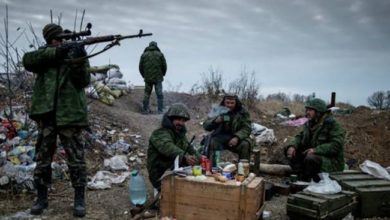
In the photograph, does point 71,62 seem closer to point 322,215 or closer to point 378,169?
point 322,215

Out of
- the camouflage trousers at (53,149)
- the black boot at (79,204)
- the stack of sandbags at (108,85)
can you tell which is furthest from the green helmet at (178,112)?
the stack of sandbags at (108,85)

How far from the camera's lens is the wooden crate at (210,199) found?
3857 mm

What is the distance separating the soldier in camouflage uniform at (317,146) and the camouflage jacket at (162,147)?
1860 mm

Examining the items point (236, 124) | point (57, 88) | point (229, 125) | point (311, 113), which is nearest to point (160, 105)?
point (229, 125)

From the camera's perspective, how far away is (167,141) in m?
4.67

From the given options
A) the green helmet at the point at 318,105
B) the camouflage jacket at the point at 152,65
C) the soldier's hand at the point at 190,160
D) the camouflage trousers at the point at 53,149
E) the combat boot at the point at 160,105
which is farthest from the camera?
the combat boot at the point at 160,105

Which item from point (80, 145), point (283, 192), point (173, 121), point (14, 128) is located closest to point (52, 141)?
point (80, 145)

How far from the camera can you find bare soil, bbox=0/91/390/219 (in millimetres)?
4766

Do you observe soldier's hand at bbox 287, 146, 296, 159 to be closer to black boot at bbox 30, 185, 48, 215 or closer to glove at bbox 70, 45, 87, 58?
glove at bbox 70, 45, 87, 58

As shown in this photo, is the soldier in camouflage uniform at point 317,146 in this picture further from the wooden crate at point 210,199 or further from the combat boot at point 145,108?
the combat boot at point 145,108

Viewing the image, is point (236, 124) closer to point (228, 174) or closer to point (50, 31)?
point (228, 174)

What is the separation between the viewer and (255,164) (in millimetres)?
6023

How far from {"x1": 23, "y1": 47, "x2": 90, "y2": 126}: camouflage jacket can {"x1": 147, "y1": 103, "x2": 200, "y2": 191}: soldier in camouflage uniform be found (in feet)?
3.06

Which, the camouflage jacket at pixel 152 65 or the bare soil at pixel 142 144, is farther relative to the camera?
the camouflage jacket at pixel 152 65
